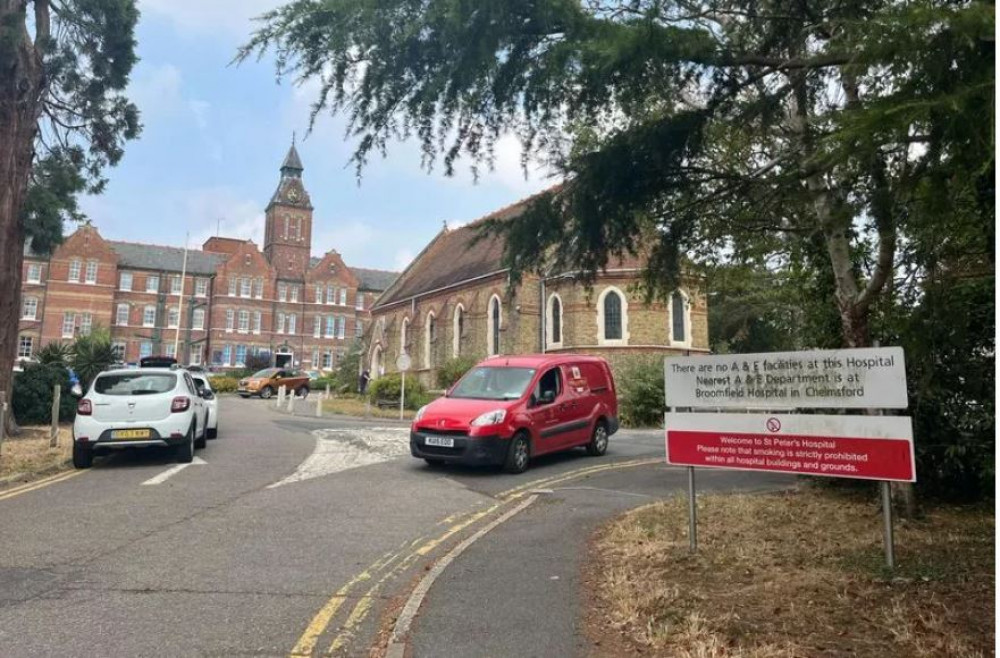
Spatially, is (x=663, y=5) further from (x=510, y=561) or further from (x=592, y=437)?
(x=592, y=437)

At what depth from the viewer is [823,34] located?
195 inches

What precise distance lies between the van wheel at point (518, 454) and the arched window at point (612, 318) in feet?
68.5

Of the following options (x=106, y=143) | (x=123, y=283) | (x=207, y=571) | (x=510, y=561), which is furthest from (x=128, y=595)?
(x=123, y=283)

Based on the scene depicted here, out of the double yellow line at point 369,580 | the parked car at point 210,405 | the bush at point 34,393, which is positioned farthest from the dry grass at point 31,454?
the double yellow line at point 369,580

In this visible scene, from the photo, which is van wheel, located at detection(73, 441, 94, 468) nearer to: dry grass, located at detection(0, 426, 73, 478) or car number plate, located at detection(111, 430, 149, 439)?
dry grass, located at detection(0, 426, 73, 478)

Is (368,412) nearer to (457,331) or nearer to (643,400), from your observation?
(643,400)

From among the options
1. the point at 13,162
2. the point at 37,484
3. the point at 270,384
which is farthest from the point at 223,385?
the point at 37,484

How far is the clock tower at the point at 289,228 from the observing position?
7362 cm

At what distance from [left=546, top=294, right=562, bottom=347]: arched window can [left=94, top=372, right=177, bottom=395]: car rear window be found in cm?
2291

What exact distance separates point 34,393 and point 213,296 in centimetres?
5256

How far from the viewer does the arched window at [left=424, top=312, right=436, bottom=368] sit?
4103 cm

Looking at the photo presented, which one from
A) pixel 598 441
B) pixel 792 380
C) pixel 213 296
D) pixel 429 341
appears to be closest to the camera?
pixel 792 380

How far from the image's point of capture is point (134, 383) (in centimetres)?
1131

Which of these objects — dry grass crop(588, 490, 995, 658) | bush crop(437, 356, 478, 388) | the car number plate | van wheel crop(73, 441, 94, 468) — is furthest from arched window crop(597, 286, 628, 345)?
dry grass crop(588, 490, 995, 658)
